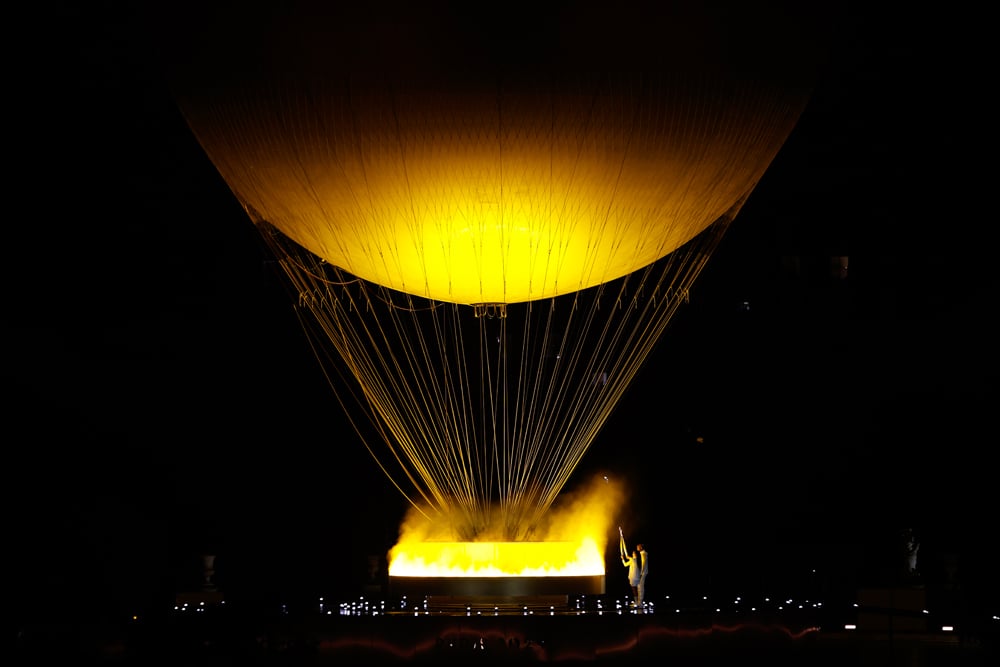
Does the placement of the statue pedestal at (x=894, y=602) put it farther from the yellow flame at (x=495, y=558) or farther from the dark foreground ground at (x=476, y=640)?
Answer: the yellow flame at (x=495, y=558)

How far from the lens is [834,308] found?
18156 mm

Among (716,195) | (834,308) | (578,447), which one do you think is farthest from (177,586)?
(834,308)

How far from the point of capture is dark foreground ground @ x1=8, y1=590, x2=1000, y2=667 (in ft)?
25.8

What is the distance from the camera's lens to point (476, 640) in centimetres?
908

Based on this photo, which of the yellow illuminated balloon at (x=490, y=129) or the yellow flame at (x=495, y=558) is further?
the yellow flame at (x=495, y=558)

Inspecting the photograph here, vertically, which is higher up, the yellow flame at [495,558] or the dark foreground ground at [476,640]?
the yellow flame at [495,558]

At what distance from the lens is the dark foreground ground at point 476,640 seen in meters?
7.87

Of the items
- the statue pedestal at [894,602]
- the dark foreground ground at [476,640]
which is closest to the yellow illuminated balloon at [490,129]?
the dark foreground ground at [476,640]

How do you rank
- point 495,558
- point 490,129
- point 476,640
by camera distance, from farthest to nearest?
point 495,558, point 490,129, point 476,640

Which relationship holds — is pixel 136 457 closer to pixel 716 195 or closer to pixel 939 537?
pixel 716 195

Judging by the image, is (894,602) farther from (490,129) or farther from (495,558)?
(490,129)

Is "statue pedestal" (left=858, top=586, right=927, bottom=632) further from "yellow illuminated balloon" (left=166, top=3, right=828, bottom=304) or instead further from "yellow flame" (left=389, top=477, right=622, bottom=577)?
"yellow illuminated balloon" (left=166, top=3, right=828, bottom=304)

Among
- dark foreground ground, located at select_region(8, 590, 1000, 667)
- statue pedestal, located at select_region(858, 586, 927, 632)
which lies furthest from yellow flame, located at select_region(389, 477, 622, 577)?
statue pedestal, located at select_region(858, 586, 927, 632)

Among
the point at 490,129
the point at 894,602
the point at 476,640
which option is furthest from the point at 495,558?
the point at 894,602
